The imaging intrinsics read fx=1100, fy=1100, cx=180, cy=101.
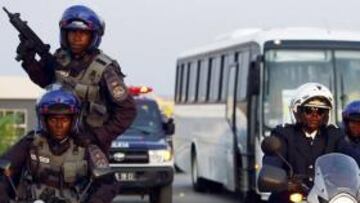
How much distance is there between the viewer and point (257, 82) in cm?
1600

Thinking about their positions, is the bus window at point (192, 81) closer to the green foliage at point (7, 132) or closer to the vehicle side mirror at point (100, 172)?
the green foliage at point (7, 132)

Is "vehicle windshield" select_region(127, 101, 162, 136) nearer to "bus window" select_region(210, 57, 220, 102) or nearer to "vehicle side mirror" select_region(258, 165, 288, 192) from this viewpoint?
"bus window" select_region(210, 57, 220, 102)

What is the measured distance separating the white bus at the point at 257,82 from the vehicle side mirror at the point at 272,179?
9848mm

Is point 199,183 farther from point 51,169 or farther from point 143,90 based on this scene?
point 51,169

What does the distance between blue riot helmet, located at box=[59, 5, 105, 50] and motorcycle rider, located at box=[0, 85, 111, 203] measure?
2.53ft

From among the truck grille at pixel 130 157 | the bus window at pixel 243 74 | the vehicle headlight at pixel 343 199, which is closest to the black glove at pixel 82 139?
the vehicle headlight at pixel 343 199

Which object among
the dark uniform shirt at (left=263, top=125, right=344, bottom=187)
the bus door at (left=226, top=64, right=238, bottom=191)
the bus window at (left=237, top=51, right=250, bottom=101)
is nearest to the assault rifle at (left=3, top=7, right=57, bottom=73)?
the dark uniform shirt at (left=263, top=125, right=344, bottom=187)

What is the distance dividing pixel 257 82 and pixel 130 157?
2283 millimetres

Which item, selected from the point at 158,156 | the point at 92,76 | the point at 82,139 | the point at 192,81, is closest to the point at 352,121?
the point at 92,76

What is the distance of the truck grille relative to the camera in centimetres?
1659

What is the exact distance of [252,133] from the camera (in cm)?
1655

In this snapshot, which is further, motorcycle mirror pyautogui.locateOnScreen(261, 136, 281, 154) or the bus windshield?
the bus windshield

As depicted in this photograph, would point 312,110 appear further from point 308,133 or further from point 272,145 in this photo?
point 272,145

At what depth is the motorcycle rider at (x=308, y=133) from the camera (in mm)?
6621
